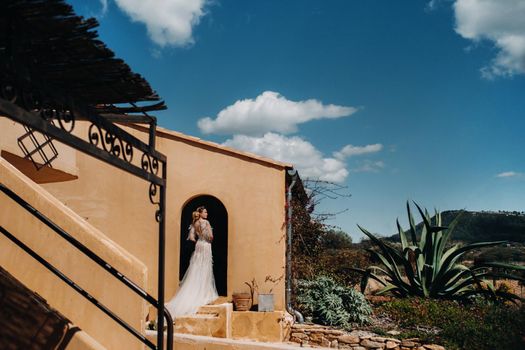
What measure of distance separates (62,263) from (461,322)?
6604 mm

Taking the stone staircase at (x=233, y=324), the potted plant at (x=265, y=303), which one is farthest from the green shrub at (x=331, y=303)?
the potted plant at (x=265, y=303)

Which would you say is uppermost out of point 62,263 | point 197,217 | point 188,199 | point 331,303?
point 188,199

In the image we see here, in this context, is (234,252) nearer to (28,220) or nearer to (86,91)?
(28,220)

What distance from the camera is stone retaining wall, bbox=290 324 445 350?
26.2 ft

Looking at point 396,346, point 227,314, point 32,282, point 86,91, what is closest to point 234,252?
point 227,314

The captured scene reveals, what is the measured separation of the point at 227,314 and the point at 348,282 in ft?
12.0

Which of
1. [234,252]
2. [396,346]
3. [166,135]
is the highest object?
[166,135]

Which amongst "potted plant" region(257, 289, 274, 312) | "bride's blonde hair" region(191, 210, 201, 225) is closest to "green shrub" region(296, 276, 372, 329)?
"potted plant" region(257, 289, 274, 312)

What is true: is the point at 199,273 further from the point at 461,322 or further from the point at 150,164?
the point at 150,164

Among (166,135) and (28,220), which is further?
(166,135)

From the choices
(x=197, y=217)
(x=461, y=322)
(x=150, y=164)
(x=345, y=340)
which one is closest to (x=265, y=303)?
(x=345, y=340)

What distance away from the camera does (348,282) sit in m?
11.5

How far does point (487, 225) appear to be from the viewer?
3086cm

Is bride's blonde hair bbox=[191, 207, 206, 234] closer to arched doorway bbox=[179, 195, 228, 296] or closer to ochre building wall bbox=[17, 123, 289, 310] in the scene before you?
ochre building wall bbox=[17, 123, 289, 310]
